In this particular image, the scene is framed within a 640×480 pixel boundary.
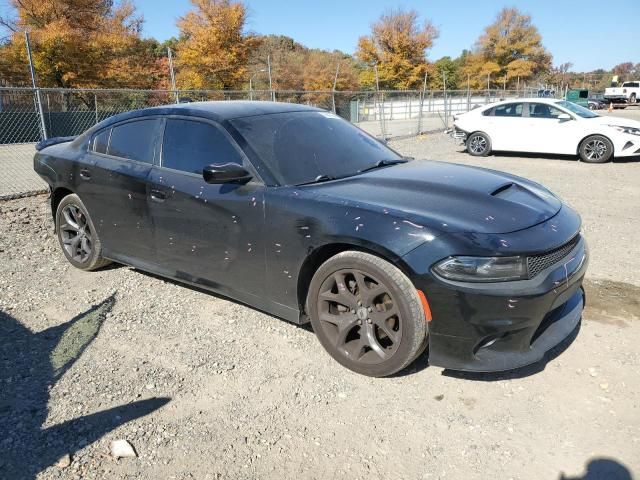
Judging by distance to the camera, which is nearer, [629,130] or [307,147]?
[307,147]

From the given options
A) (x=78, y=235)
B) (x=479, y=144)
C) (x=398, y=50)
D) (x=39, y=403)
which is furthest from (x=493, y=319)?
(x=398, y=50)

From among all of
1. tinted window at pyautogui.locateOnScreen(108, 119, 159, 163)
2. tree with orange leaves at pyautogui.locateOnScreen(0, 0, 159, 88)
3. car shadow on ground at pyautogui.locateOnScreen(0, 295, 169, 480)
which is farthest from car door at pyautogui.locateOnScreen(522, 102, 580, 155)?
tree with orange leaves at pyautogui.locateOnScreen(0, 0, 159, 88)

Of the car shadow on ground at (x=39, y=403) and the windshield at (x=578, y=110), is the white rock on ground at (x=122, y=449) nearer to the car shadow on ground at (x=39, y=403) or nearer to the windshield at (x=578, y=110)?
the car shadow on ground at (x=39, y=403)

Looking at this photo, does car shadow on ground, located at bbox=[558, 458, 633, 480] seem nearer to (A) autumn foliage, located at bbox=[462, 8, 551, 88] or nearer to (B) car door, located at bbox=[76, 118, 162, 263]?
(B) car door, located at bbox=[76, 118, 162, 263]

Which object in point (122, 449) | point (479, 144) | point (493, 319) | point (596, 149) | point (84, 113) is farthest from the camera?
point (84, 113)

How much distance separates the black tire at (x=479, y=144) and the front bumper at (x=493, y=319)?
10.9 metres

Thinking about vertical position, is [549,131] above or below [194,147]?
below

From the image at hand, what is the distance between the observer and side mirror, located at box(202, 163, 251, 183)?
321cm

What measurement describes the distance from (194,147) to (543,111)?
10.6 m

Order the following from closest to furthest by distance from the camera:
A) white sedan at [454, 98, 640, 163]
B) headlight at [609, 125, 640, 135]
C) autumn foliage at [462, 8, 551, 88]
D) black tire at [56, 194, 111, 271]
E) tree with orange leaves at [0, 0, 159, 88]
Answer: black tire at [56, 194, 111, 271] < headlight at [609, 125, 640, 135] < white sedan at [454, 98, 640, 163] < tree with orange leaves at [0, 0, 159, 88] < autumn foliage at [462, 8, 551, 88]

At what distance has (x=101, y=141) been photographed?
4.54 m

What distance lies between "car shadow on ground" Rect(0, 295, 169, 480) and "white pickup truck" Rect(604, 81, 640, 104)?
56.2 metres

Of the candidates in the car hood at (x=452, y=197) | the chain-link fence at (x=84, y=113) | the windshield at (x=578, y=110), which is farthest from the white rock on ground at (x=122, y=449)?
the windshield at (x=578, y=110)

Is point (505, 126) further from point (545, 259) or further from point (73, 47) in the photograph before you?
Answer: point (73, 47)
